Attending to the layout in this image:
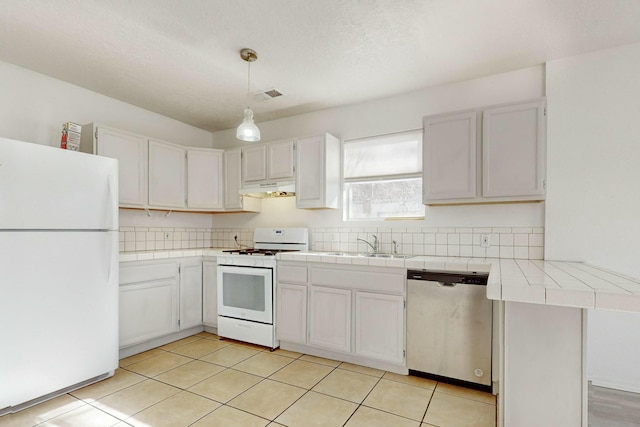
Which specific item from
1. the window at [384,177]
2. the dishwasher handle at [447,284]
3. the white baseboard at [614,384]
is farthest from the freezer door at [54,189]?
the white baseboard at [614,384]

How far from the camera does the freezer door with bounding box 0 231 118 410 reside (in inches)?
83.7

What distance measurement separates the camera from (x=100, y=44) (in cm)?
249

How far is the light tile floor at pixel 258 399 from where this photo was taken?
2.08 meters

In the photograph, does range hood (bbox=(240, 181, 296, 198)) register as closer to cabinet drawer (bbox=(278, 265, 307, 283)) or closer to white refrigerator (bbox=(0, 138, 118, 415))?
cabinet drawer (bbox=(278, 265, 307, 283))

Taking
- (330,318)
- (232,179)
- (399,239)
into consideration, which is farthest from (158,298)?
(399,239)

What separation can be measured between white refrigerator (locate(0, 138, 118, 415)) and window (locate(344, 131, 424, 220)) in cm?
226

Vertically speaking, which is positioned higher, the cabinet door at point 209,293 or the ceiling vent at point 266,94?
the ceiling vent at point 266,94

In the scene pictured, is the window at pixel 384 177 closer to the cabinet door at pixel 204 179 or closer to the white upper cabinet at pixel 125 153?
the cabinet door at pixel 204 179

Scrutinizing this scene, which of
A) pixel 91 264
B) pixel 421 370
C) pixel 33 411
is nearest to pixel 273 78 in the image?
pixel 91 264

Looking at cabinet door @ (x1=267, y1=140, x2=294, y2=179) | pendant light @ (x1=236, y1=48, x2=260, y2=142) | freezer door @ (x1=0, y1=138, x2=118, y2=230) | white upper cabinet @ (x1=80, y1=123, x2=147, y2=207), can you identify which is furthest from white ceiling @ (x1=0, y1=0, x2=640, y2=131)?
freezer door @ (x1=0, y1=138, x2=118, y2=230)

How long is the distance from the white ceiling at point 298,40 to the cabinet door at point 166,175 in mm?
649

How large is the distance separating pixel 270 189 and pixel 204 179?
36.2 inches

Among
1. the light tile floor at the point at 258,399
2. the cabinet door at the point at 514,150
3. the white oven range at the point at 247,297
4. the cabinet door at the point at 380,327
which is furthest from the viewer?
the white oven range at the point at 247,297

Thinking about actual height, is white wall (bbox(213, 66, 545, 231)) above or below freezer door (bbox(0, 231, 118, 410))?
above
